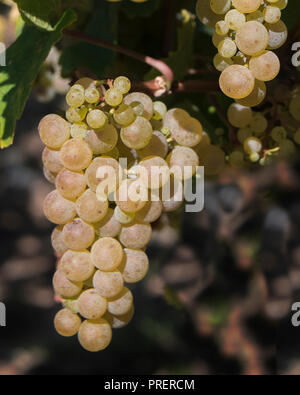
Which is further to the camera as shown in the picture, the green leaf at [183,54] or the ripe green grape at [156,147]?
the green leaf at [183,54]

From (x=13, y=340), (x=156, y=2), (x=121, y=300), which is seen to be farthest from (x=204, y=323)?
(x=13, y=340)

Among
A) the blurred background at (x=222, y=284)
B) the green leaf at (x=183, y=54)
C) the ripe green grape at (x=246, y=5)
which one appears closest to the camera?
the ripe green grape at (x=246, y=5)

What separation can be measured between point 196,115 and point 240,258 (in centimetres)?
40

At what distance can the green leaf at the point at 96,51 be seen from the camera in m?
0.69

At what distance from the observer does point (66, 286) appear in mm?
499

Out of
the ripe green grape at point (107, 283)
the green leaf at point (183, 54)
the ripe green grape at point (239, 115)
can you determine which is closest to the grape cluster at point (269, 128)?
the ripe green grape at point (239, 115)

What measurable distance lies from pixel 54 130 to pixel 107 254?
0.13m

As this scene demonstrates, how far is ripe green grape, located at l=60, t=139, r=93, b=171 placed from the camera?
44cm

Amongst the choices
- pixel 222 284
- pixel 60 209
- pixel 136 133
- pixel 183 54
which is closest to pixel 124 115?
pixel 136 133

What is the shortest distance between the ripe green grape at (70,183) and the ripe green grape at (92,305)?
0.11 metres

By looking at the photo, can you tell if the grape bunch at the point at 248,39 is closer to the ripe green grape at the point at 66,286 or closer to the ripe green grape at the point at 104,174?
the ripe green grape at the point at 104,174

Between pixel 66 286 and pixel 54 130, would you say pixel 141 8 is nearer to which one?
pixel 54 130

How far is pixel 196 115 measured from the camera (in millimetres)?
595

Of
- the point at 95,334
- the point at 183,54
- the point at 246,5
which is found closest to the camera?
the point at 246,5
